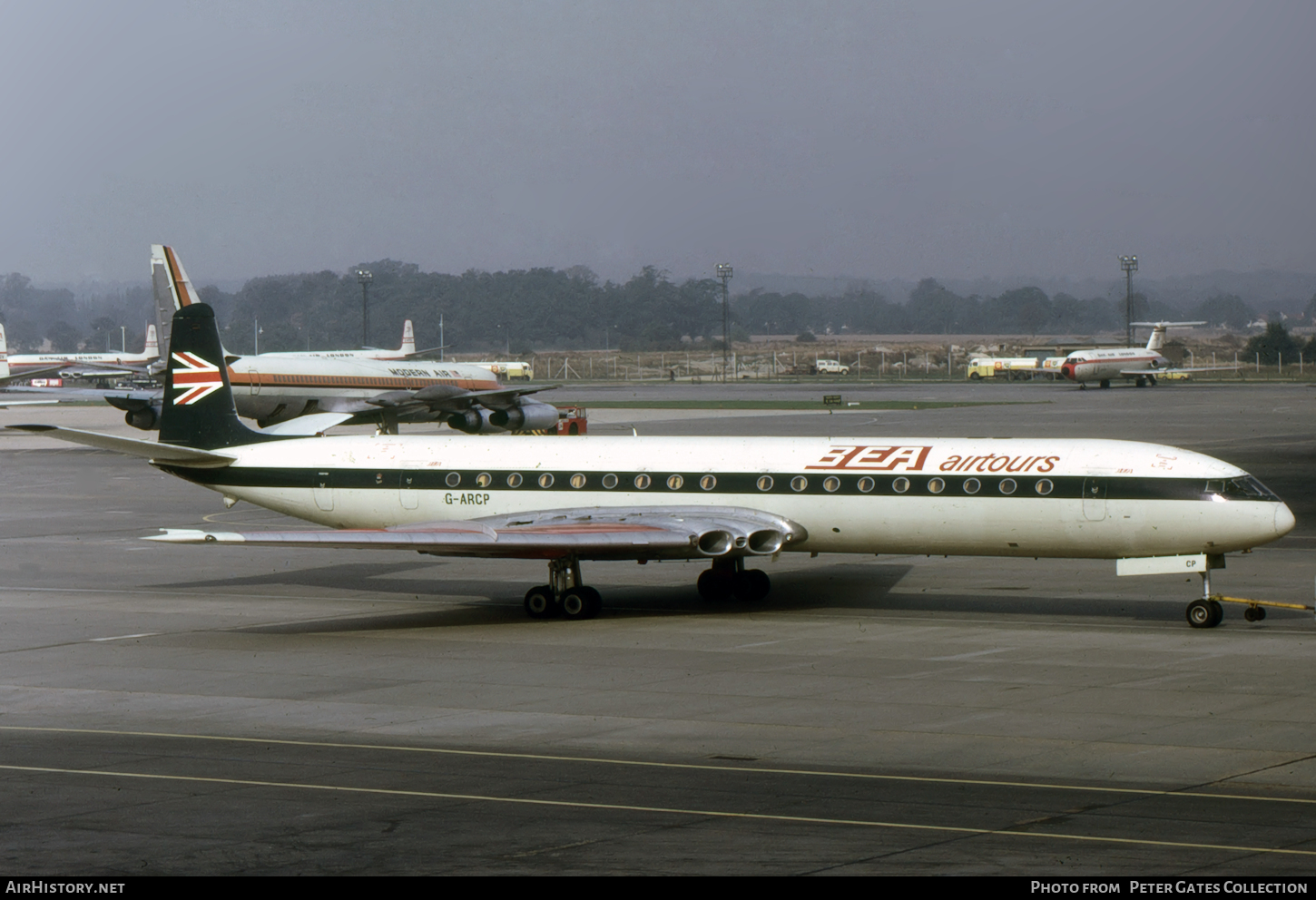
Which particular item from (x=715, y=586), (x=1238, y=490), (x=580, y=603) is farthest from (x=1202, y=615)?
(x=580, y=603)

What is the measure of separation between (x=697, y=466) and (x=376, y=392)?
1748 inches

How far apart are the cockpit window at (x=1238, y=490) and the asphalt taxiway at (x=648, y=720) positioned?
2293 millimetres

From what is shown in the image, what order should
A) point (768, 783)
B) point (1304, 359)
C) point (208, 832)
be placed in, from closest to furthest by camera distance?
1. point (208, 832)
2. point (768, 783)
3. point (1304, 359)

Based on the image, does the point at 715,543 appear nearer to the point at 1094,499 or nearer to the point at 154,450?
the point at 1094,499

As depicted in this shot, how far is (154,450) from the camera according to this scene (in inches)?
1196

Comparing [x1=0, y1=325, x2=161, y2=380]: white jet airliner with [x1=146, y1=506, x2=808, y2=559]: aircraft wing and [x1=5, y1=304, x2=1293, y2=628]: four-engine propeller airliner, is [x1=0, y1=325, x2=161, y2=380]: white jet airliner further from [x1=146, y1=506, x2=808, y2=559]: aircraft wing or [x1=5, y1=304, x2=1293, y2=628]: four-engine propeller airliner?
[x1=146, y1=506, x2=808, y2=559]: aircraft wing

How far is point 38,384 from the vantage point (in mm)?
160125

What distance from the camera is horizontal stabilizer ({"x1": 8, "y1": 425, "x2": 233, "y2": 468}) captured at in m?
28.5

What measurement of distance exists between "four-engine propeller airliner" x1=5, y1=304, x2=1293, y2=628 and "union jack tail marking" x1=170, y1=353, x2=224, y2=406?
46cm

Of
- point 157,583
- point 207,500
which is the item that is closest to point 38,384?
point 207,500

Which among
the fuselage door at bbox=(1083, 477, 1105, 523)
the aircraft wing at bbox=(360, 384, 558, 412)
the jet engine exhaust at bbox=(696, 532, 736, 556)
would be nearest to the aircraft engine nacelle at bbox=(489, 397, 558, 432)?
the aircraft wing at bbox=(360, 384, 558, 412)

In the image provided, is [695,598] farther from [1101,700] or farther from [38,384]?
[38,384]

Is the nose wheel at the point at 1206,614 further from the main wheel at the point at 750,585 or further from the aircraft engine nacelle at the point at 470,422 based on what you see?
the aircraft engine nacelle at the point at 470,422

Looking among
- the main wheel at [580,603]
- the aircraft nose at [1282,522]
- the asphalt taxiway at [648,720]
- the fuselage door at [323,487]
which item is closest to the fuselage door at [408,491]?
the fuselage door at [323,487]
